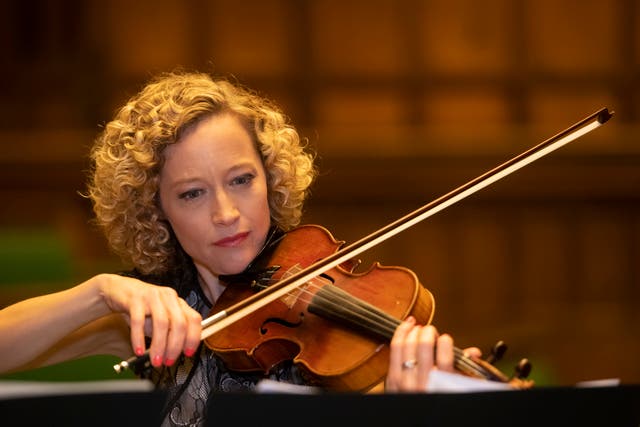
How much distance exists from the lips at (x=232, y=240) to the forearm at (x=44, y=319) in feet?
0.64

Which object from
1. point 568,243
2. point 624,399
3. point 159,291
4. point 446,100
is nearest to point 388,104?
point 446,100

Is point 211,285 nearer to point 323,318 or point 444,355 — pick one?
point 323,318

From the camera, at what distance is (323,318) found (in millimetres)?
1480

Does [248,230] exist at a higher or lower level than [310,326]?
higher

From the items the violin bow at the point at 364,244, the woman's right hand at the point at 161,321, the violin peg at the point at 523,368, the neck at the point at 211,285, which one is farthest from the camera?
the neck at the point at 211,285

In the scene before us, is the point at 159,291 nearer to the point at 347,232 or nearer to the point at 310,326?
the point at 310,326

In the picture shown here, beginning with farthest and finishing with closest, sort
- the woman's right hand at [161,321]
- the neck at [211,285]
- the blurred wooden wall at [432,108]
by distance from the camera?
the blurred wooden wall at [432,108] → the neck at [211,285] → the woman's right hand at [161,321]

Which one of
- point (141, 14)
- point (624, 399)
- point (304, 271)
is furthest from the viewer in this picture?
point (141, 14)

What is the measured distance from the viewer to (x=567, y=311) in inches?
133

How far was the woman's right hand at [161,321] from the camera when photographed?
130cm

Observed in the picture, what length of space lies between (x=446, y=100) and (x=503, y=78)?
21cm

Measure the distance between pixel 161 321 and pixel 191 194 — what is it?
34 cm

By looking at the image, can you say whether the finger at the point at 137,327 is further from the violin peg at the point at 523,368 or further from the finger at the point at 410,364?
the violin peg at the point at 523,368

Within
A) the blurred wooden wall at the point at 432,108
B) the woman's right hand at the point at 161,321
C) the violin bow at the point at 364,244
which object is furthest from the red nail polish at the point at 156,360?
the blurred wooden wall at the point at 432,108
